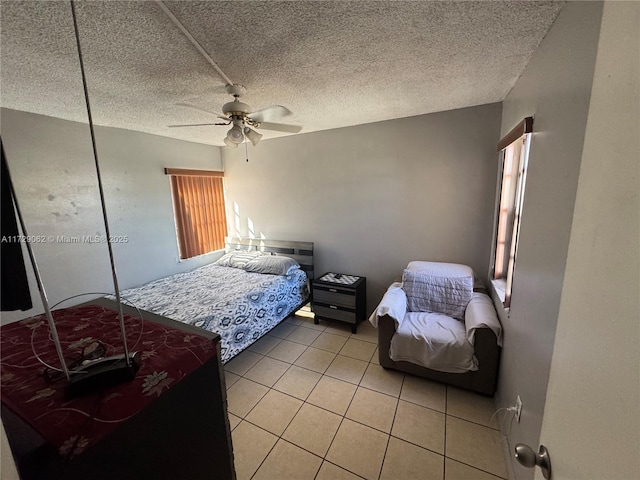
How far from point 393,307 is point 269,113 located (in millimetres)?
1933

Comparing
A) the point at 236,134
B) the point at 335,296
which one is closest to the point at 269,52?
the point at 236,134

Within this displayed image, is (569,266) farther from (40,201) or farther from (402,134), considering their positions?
(40,201)

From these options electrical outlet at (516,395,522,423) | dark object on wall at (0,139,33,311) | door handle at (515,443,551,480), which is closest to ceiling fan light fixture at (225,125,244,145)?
dark object on wall at (0,139,33,311)

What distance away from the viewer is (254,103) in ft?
7.20

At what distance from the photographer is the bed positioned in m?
2.28

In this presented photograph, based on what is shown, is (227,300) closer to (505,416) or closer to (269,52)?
(269,52)

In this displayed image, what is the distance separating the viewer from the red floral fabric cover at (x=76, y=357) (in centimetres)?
61

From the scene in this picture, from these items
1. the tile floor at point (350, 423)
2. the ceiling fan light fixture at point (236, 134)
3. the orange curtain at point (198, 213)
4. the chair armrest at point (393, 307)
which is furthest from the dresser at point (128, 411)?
the orange curtain at point (198, 213)

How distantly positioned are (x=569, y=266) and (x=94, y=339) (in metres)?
1.64

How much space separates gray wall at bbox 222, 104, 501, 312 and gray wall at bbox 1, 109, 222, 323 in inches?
46.7

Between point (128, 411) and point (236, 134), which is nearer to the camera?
point (128, 411)

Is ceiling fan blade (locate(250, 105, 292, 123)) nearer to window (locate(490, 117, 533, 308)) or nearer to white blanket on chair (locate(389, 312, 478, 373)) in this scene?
window (locate(490, 117, 533, 308))

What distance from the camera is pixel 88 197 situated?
8.53 ft

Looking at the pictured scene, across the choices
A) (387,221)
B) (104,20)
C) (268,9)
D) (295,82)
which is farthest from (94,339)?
(387,221)
